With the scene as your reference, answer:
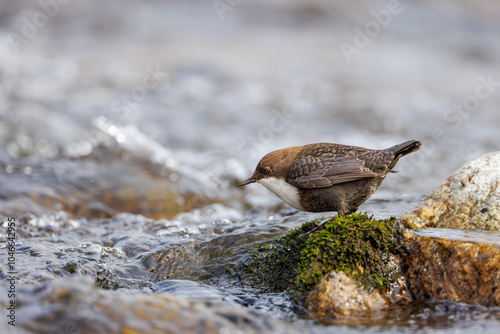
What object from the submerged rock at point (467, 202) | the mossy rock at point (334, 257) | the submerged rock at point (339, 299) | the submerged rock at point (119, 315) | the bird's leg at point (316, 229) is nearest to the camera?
the submerged rock at point (119, 315)

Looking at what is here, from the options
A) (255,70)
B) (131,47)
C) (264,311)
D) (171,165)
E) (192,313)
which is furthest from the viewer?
(131,47)

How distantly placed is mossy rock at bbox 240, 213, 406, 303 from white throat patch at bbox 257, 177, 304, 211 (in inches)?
23.8

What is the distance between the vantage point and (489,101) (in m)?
13.0

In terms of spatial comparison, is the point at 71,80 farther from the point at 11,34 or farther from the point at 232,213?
the point at 232,213

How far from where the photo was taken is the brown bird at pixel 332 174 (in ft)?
15.1

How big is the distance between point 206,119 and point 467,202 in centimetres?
774

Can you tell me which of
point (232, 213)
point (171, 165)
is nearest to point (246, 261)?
point (232, 213)

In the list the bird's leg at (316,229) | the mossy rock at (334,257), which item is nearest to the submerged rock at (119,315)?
the mossy rock at (334,257)

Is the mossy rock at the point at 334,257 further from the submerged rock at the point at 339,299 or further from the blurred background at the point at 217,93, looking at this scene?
the blurred background at the point at 217,93

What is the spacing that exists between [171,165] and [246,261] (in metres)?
4.74

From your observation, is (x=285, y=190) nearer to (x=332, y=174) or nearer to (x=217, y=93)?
(x=332, y=174)

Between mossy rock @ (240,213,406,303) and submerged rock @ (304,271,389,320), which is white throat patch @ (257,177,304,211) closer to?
mossy rock @ (240,213,406,303)

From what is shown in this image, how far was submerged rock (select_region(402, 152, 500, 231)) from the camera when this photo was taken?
439 cm

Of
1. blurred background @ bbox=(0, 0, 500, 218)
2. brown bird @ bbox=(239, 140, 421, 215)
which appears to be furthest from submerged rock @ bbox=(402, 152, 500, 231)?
blurred background @ bbox=(0, 0, 500, 218)
